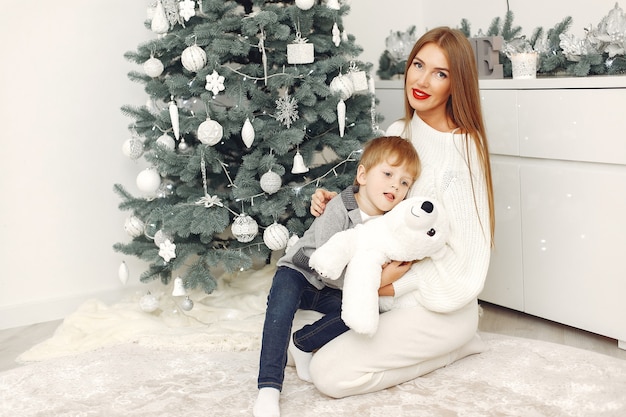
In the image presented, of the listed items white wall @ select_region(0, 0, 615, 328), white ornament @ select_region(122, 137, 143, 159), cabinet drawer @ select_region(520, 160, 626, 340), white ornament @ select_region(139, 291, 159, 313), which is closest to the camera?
cabinet drawer @ select_region(520, 160, 626, 340)

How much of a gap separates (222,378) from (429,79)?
3.70 ft

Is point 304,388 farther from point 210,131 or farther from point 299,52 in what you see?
point 299,52

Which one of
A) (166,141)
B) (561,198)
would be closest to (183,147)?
(166,141)

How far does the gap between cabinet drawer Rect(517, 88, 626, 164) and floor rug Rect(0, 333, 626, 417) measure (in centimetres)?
64

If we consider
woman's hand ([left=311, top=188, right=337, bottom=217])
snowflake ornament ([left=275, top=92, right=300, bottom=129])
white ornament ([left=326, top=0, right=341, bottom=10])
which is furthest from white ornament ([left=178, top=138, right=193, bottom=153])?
white ornament ([left=326, top=0, right=341, bottom=10])

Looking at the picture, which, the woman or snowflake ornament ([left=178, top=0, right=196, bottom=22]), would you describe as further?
snowflake ornament ([left=178, top=0, right=196, bottom=22])

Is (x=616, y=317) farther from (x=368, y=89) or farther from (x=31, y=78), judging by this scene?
(x=31, y=78)

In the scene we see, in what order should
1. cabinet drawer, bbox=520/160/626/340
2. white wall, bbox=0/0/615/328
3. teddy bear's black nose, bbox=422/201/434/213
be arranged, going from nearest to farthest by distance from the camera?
teddy bear's black nose, bbox=422/201/434/213, cabinet drawer, bbox=520/160/626/340, white wall, bbox=0/0/615/328

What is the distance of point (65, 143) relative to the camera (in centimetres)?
323

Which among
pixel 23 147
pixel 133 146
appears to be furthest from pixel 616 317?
pixel 23 147

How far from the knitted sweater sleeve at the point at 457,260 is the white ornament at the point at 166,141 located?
0.98 meters

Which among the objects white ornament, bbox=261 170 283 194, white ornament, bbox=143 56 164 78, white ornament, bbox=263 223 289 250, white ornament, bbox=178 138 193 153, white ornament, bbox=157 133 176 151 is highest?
white ornament, bbox=143 56 164 78

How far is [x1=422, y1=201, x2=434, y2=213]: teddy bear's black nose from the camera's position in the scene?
220 cm

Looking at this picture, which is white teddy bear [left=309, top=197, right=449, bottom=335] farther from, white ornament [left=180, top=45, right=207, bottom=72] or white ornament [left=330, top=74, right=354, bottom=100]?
white ornament [left=180, top=45, right=207, bottom=72]
